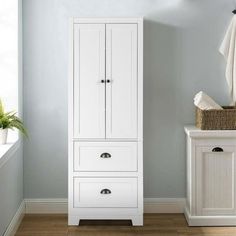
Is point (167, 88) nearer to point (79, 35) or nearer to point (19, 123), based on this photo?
point (79, 35)

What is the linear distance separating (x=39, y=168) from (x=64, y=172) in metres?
0.22

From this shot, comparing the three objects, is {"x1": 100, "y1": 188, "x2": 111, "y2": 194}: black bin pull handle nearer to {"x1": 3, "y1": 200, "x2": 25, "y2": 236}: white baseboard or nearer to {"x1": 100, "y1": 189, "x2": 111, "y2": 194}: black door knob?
{"x1": 100, "y1": 189, "x2": 111, "y2": 194}: black door knob

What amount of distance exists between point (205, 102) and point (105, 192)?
108cm

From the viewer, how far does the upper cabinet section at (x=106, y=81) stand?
14.0 feet

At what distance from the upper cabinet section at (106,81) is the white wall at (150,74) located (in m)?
0.41

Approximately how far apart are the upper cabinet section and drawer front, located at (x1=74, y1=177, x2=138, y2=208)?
1.17ft

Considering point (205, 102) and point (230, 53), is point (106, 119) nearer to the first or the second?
point (205, 102)

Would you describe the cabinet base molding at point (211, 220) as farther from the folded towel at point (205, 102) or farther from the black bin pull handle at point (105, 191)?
the folded towel at point (205, 102)

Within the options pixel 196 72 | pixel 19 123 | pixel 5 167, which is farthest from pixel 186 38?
pixel 5 167

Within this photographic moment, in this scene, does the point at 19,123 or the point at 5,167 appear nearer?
the point at 5,167

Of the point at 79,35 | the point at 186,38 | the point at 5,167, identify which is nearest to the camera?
the point at 5,167

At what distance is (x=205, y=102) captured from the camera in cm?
433

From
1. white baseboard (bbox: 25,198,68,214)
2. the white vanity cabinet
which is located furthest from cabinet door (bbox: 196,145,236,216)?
white baseboard (bbox: 25,198,68,214)

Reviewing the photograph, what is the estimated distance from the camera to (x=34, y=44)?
15.3 feet
